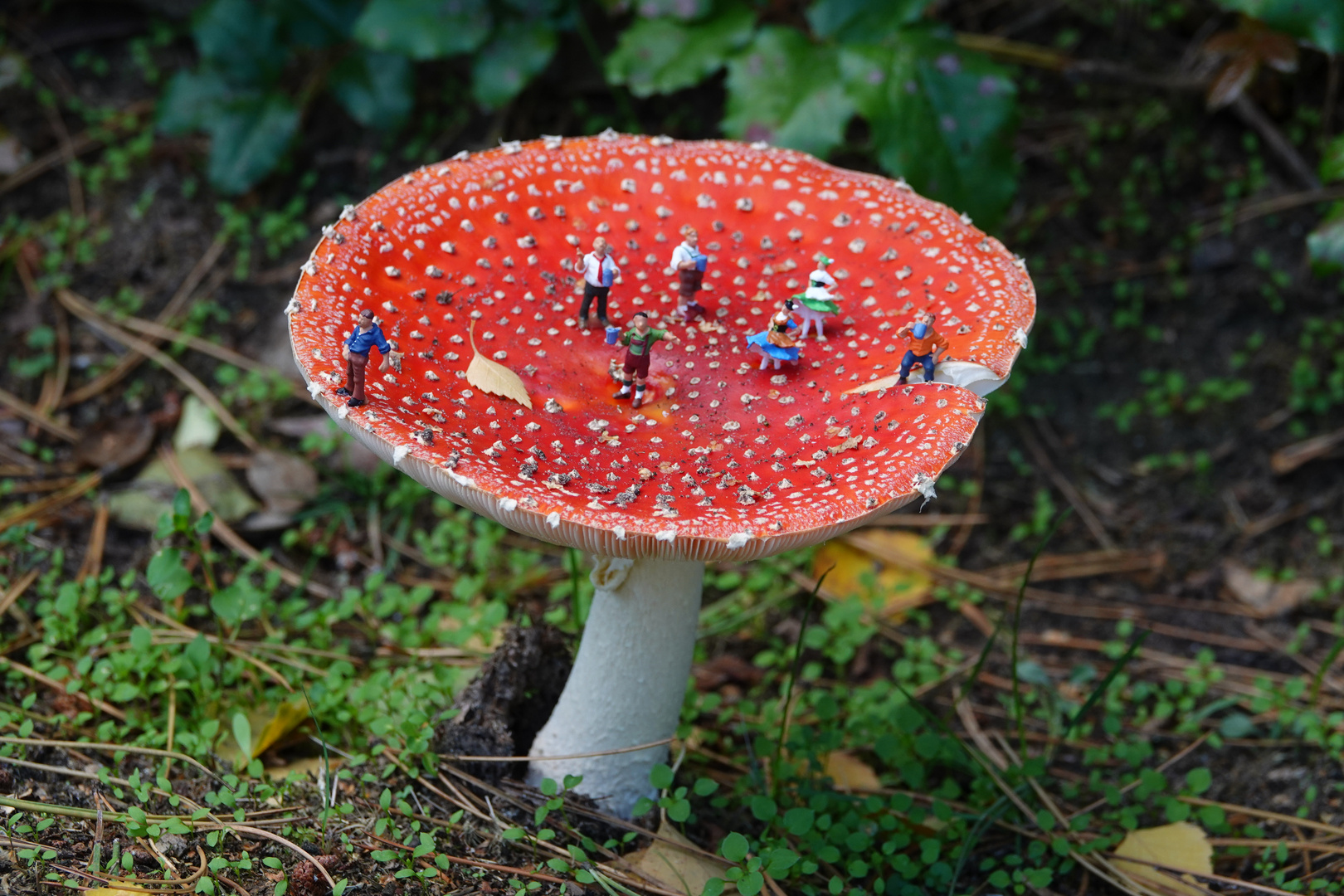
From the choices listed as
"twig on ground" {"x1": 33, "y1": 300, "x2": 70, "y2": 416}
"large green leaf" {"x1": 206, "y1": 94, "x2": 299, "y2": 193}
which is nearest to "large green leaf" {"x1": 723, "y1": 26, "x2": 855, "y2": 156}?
"large green leaf" {"x1": 206, "y1": 94, "x2": 299, "y2": 193}

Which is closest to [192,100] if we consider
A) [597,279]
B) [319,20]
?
[319,20]

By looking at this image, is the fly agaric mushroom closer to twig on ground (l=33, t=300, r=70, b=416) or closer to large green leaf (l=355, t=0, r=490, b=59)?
large green leaf (l=355, t=0, r=490, b=59)

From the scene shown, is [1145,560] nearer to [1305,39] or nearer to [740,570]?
[740,570]

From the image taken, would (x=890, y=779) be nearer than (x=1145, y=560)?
Yes

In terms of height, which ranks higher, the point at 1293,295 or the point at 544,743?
the point at 1293,295

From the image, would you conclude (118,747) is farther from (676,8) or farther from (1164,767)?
(676,8)

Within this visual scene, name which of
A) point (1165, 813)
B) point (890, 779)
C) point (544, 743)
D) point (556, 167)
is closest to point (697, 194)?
point (556, 167)
